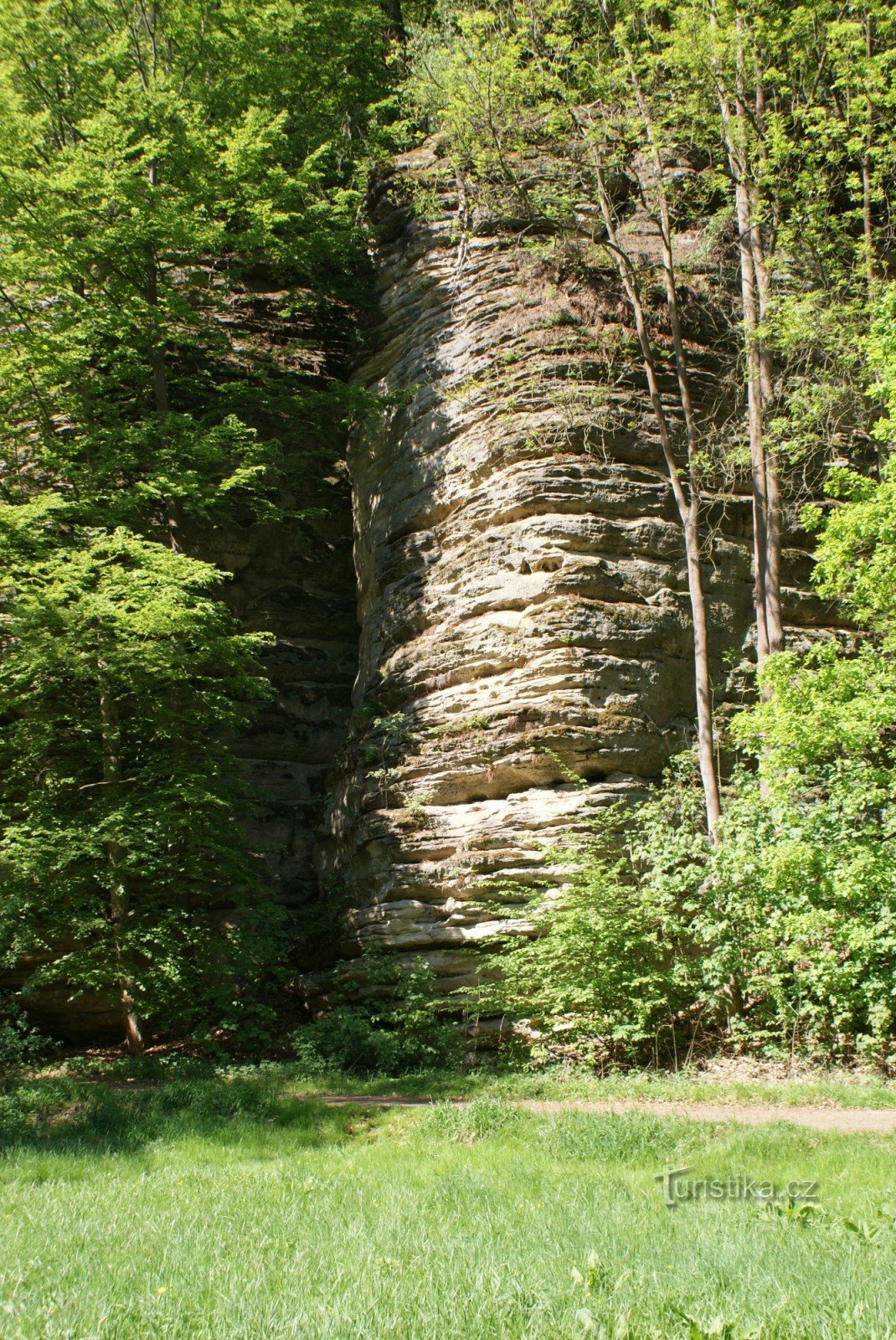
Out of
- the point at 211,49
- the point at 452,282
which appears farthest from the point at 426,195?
the point at 211,49

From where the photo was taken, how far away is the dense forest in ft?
36.8

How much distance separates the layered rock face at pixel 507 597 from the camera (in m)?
13.6

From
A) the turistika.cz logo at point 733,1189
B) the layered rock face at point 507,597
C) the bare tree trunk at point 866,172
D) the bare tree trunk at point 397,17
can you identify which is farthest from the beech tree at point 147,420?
the bare tree trunk at point 866,172

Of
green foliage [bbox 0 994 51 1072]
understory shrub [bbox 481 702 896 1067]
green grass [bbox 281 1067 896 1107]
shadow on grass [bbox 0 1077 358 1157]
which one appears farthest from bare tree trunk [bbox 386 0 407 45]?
shadow on grass [bbox 0 1077 358 1157]

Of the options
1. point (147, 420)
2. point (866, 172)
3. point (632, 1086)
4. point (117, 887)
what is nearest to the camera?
point (632, 1086)

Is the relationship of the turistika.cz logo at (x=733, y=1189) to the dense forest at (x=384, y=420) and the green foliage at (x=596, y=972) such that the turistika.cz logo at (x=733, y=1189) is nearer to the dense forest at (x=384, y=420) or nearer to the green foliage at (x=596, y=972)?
the dense forest at (x=384, y=420)

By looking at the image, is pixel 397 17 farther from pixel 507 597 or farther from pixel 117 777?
pixel 117 777

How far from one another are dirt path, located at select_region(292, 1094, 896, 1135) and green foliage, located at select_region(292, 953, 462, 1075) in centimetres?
271

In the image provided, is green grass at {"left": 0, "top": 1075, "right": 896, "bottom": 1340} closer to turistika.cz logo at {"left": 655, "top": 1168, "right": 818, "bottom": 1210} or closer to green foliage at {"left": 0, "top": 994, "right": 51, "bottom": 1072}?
turistika.cz logo at {"left": 655, "top": 1168, "right": 818, "bottom": 1210}

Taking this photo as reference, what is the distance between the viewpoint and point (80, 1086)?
1002 cm

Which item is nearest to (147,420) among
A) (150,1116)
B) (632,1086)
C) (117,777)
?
(117,777)

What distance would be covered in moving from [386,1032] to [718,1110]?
5614mm

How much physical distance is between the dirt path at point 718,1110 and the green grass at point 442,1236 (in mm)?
507

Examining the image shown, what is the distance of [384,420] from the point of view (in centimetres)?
1916
